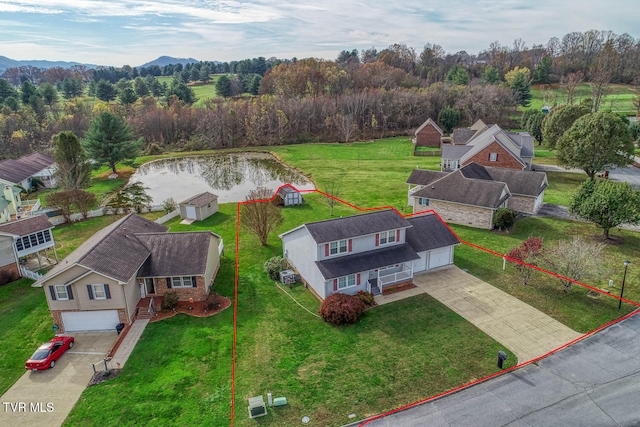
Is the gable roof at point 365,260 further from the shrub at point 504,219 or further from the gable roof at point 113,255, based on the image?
the shrub at point 504,219

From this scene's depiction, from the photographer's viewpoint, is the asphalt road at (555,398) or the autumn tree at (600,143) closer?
the asphalt road at (555,398)

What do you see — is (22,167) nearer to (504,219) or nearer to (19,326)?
(19,326)

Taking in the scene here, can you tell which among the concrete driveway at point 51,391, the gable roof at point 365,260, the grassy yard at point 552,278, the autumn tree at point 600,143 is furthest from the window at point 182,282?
the autumn tree at point 600,143

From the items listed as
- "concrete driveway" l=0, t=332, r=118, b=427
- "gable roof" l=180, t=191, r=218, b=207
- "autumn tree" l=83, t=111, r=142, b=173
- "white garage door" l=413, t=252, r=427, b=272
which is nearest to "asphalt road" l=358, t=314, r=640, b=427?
Answer: "white garage door" l=413, t=252, r=427, b=272

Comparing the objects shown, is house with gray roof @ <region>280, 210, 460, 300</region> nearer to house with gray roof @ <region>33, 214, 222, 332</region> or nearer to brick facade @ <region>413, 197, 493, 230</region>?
house with gray roof @ <region>33, 214, 222, 332</region>

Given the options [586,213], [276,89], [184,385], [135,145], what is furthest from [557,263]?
[276,89]

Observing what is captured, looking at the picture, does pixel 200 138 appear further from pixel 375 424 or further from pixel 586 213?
pixel 375 424
